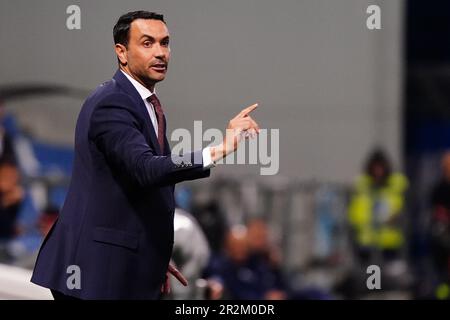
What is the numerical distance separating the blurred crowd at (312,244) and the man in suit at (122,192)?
3.35m

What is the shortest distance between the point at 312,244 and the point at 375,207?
627 millimetres

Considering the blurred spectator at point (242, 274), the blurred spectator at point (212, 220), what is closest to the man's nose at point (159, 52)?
the blurred spectator at point (242, 274)

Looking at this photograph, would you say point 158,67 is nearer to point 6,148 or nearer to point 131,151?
point 131,151

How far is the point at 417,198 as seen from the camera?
37.1ft

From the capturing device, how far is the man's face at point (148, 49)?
3996mm

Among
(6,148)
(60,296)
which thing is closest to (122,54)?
(60,296)

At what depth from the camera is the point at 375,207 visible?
34.4 feet

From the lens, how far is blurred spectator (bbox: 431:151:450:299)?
984 cm

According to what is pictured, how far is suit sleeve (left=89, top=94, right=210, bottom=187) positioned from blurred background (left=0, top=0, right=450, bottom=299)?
423 cm

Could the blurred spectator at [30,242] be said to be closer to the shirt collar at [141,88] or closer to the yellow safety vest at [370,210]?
the yellow safety vest at [370,210]

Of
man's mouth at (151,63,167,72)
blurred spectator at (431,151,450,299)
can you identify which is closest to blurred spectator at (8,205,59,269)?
blurred spectator at (431,151,450,299)

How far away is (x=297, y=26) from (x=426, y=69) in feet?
10.2
